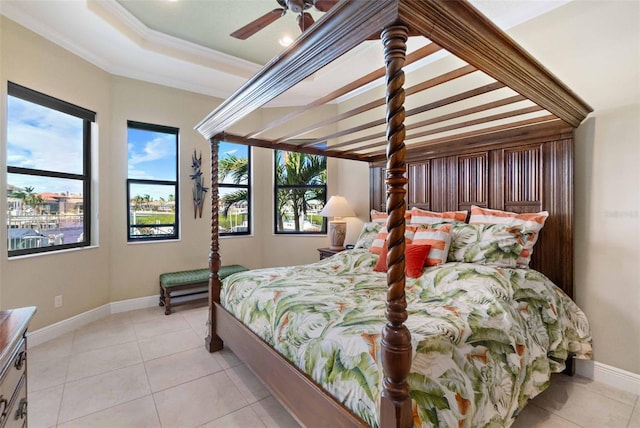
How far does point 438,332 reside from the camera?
1331mm

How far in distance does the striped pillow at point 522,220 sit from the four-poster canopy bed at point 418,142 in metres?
0.15

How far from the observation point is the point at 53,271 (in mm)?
3014

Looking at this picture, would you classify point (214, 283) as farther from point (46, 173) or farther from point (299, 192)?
point (299, 192)

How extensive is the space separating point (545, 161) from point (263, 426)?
2.80 m

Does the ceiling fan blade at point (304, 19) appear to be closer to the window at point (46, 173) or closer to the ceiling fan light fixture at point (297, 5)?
the ceiling fan light fixture at point (297, 5)

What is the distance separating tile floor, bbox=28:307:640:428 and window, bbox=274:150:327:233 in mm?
2291

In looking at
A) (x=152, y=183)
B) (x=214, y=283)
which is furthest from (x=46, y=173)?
(x=214, y=283)

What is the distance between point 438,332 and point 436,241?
1.12m

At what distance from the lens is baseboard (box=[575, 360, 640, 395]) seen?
6.88 feet

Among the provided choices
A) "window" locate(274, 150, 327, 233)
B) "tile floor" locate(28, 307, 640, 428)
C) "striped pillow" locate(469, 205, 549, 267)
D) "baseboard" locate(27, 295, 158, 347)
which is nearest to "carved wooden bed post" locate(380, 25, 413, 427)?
"tile floor" locate(28, 307, 640, 428)

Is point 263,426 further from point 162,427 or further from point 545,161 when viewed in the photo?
point 545,161

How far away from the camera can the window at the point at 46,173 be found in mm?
2766

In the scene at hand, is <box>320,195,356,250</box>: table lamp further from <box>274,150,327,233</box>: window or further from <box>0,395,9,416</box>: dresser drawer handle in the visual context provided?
<box>0,395,9,416</box>: dresser drawer handle

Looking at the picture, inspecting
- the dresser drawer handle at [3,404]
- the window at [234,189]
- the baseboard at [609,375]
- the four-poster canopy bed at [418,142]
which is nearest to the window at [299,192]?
the window at [234,189]
